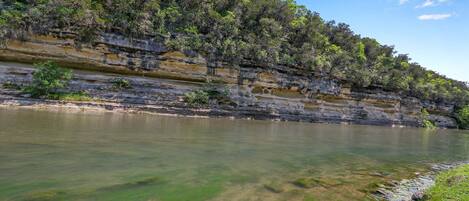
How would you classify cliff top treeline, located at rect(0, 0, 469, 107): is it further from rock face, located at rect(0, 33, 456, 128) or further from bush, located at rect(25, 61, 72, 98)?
bush, located at rect(25, 61, 72, 98)

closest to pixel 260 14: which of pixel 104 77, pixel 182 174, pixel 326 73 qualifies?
pixel 326 73

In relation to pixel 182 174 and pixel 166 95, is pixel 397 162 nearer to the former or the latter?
pixel 182 174

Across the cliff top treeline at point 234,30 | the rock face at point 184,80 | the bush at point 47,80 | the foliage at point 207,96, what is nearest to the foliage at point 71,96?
the bush at point 47,80

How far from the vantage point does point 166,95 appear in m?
45.8

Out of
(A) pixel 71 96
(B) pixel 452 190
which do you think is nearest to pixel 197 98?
(A) pixel 71 96

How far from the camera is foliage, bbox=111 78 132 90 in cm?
4316

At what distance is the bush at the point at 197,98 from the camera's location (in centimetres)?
4672

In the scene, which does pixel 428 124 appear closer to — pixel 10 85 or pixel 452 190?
pixel 452 190

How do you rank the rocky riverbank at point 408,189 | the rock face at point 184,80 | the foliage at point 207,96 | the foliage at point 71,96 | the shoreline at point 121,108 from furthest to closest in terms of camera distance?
the foliage at point 207,96 → the rock face at point 184,80 → the foliage at point 71,96 → the shoreline at point 121,108 → the rocky riverbank at point 408,189

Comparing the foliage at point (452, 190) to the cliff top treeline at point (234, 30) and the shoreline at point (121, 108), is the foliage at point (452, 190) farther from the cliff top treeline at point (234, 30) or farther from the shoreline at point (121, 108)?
the cliff top treeline at point (234, 30)

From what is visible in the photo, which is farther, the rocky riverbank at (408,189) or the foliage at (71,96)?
the foliage at (71,96)

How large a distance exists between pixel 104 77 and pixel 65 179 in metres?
35.4

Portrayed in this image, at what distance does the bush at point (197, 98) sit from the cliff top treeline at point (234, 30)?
6101 millimetres

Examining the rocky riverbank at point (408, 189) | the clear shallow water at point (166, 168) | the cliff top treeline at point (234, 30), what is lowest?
the rocky riverbank at point (408, 189)
